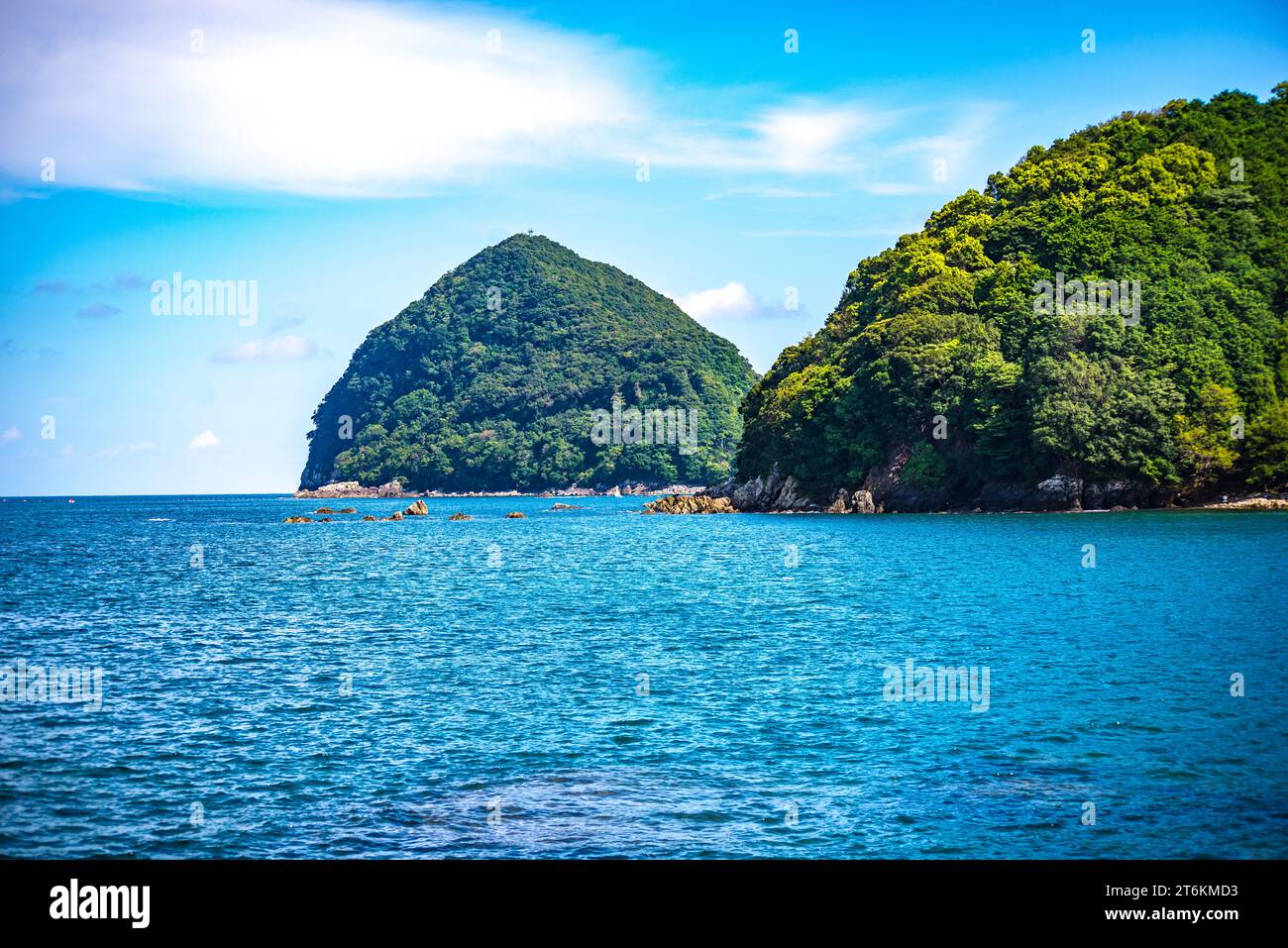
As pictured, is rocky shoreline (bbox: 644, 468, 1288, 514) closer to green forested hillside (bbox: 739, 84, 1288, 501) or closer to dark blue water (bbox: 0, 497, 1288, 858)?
green forested hillside (bbox: 739, 84, 1288, 501)

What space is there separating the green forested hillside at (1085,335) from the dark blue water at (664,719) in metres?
41.3

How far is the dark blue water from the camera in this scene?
57.2 ft

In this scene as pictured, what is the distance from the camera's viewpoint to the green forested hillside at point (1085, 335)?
96350 millimetres

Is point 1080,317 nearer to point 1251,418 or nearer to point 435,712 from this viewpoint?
point 1251,418

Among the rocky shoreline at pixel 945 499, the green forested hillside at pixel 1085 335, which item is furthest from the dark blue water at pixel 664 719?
the rocky shoreline at pixel 945 499

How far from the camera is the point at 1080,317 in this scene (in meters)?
102

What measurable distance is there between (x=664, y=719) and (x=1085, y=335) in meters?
90.4

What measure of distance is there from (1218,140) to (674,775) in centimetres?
12457

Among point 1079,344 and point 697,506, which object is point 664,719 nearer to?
point 1079,344
